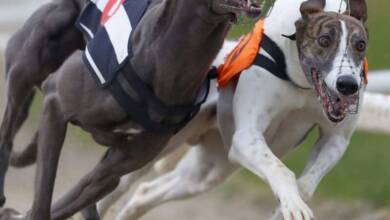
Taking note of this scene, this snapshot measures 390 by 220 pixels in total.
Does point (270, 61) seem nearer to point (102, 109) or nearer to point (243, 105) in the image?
point (243, 105)

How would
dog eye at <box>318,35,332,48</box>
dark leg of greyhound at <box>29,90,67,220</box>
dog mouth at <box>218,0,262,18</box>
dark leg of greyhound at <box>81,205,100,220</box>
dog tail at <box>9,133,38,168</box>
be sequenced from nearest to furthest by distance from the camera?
dog mouth at <box>218,0,262,18</box> → dog eye at <box>318,35,332,48</box> → dark leg of greyhound at <box>29,90,67,220</box> → dark leg of greyhound at <box>81,205,100,220</box> → dog tail at <box>9,133,38,168</box>

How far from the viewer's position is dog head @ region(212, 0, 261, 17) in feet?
14.3

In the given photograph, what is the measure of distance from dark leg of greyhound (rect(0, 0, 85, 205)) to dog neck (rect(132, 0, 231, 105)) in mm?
729

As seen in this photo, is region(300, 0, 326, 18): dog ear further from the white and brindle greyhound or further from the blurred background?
the blurred background

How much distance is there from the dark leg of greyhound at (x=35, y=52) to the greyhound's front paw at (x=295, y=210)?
1428 millimetres

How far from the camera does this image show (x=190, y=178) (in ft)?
19.6

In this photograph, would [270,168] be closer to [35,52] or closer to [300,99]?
[300,99]

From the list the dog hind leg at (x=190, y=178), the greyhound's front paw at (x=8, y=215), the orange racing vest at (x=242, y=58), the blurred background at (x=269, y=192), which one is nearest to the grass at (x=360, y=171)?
the blurred background at (x=269, y=192)

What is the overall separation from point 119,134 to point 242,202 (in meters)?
2.66

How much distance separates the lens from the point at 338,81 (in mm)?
4418

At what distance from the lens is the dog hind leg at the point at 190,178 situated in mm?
5770

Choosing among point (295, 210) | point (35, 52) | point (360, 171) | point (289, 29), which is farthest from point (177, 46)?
point (360, 171)

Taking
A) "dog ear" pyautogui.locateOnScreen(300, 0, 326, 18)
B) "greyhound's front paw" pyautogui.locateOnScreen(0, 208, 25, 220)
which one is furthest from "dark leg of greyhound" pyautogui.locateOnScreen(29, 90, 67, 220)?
"dog ear" pyautogui.locateOnScreen(300, 0, 326, 18)

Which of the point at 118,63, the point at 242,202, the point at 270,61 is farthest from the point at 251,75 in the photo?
the point at 242,202
